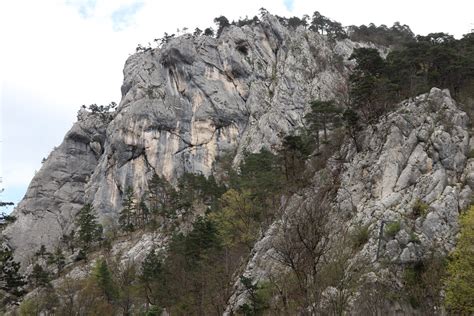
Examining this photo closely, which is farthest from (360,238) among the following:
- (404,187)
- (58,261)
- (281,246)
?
(58,261)

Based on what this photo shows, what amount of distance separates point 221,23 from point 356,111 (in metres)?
67.1

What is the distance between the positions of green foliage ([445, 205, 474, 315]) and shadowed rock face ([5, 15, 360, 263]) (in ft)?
175

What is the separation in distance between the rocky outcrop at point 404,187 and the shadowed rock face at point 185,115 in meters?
40.4

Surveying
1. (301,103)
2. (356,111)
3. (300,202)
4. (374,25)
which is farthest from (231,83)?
(300,202)

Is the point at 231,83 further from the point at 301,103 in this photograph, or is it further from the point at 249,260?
the point at 249,260

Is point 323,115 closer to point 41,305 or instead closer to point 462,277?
point 462,277

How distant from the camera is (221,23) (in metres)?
106

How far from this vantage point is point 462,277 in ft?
87.8

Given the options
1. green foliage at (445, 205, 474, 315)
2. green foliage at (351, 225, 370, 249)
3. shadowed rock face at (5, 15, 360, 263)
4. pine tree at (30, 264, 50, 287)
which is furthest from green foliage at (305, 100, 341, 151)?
pine tree at (30, 264, 50, 287)

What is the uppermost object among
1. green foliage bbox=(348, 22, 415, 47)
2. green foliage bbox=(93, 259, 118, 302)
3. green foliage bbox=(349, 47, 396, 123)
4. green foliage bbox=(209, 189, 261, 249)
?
green foliage bbox=(348, 22, 415, 47)

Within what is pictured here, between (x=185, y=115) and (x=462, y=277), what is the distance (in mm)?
70841

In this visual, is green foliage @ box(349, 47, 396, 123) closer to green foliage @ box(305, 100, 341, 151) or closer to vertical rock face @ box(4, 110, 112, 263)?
green foliage @ box(305, 100, 341, 151)

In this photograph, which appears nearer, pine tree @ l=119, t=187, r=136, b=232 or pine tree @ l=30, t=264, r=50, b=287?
pine tree @ l=30, t=264, r=50, b=287

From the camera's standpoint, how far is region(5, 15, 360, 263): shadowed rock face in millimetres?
88750
